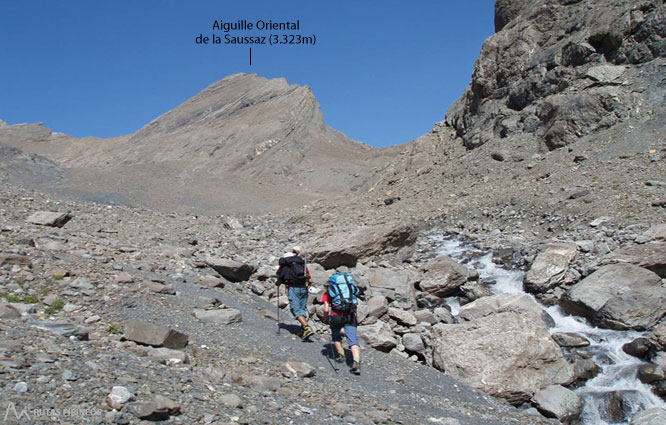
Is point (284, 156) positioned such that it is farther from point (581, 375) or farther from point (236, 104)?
point (581, 375)

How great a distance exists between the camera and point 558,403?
7145mm

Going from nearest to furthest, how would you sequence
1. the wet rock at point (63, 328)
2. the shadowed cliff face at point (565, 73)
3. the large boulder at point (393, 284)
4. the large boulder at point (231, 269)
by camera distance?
the wet rock at point (63, 328) < the large boulder at point (393, 284) < the large boulder at point (231, 269) < the shadowed cliff face at point (565, 73)

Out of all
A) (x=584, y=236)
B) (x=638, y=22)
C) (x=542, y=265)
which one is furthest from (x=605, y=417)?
(x=638, y=22)

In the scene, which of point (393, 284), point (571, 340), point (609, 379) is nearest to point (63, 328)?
point (393, 284)

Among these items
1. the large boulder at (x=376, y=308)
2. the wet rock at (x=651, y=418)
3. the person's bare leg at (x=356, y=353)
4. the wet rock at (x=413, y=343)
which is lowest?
the wet rock at (x=651, y=418)

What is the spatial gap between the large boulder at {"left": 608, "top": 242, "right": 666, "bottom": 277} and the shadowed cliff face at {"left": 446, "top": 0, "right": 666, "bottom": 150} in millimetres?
10826

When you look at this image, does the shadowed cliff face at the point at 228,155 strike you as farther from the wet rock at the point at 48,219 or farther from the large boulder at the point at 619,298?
the large boulder at the point at 619,298

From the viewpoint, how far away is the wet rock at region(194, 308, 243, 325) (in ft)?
26.5

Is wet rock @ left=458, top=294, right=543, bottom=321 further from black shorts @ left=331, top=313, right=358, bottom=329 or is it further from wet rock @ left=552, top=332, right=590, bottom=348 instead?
black shorts @ left=331, top=313, right=358, bottom=329

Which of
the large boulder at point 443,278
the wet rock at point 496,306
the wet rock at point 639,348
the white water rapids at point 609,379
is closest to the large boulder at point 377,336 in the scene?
the wet rock at point 496,306

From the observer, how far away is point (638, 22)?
21.6 meters

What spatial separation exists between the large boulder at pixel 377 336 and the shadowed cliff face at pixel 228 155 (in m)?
22.0

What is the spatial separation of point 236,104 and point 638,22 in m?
50.3

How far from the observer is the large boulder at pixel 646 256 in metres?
10.7
